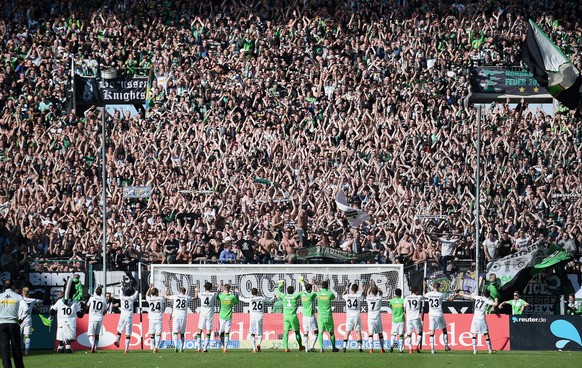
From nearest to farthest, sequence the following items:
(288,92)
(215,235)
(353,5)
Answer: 1. (215,235)
2. (288,92)
3. (353,5)

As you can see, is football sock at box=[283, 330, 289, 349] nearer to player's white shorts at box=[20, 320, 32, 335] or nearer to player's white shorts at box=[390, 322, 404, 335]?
player's white shorts at box=[390, 322, 404, 335]

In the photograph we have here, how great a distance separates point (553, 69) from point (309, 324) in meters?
17.6

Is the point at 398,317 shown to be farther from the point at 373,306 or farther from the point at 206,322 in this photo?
the point at 206,322

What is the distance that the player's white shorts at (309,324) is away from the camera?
99.7 feet

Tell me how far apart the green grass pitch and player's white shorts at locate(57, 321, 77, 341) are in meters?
0.76

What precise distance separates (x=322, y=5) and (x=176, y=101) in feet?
28.7

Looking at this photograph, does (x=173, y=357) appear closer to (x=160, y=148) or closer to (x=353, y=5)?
(x=160, y=148)

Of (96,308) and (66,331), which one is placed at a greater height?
(96,308)

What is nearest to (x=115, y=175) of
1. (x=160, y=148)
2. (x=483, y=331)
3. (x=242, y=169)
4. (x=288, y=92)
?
(x=160, y=148)

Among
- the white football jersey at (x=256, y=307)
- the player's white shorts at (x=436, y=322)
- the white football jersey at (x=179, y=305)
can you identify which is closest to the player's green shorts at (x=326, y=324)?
the white football jersey at (x=256, y=307)

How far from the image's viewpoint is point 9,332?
20.7m

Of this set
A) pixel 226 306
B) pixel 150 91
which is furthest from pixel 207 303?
pixel 150 91

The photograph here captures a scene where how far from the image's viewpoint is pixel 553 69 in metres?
41.8

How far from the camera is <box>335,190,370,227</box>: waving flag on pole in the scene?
37.9 m
